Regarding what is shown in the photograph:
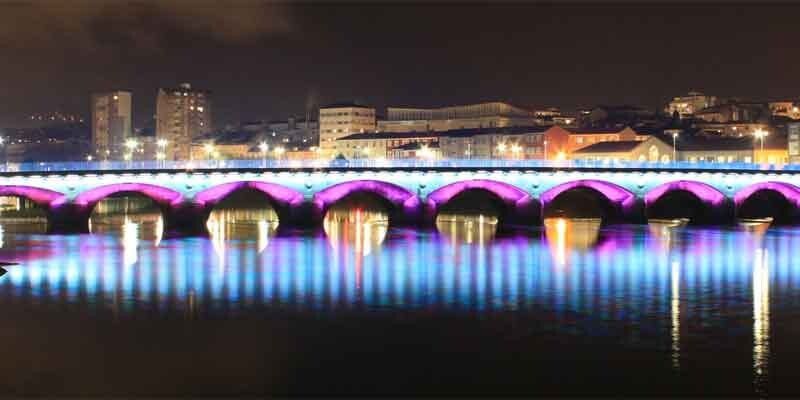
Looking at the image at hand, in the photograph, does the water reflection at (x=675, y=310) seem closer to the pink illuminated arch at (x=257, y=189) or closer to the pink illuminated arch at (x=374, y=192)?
the pink illuminated arch at (x=374, y=192)

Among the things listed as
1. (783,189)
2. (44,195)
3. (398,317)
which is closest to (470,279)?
(398,317)

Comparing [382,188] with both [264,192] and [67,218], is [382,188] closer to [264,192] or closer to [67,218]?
[264,192]

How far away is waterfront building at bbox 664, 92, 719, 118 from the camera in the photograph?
182m

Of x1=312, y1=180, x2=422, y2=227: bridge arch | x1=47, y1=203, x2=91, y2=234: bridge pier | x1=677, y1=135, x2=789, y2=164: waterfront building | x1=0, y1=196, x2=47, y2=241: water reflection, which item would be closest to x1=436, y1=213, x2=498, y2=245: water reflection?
x1=312, y1=180, x2=422, y2=227: bridge arch

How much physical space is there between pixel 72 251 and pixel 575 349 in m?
30.2

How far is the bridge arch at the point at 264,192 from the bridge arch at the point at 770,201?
1191 inches

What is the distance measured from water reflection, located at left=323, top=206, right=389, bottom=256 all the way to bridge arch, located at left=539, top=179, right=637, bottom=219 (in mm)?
11103

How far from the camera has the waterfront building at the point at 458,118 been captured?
15875cm

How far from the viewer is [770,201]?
87.1 meters

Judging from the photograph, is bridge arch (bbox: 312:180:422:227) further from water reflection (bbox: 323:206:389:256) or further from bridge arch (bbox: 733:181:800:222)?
bridge arch (bbox: 733:181:800:222)

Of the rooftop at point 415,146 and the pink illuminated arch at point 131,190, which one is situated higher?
the rooftop at point 415,146

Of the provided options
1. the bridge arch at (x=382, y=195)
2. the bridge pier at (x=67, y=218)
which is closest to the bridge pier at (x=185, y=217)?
the bridge pier at (x=67, y=218)

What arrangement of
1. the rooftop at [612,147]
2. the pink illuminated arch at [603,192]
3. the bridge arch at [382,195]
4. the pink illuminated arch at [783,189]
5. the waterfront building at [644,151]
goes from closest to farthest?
the bridge arch at [382,195]
the pink illuminated arch at [603,192]
the pink illuminated arch at [783,189]
the waterfront building at [644,151]
the rooftop at [612,147]

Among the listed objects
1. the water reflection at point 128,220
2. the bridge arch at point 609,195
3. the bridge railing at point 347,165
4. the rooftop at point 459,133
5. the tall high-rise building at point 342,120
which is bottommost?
the water reflection at point 128,220
